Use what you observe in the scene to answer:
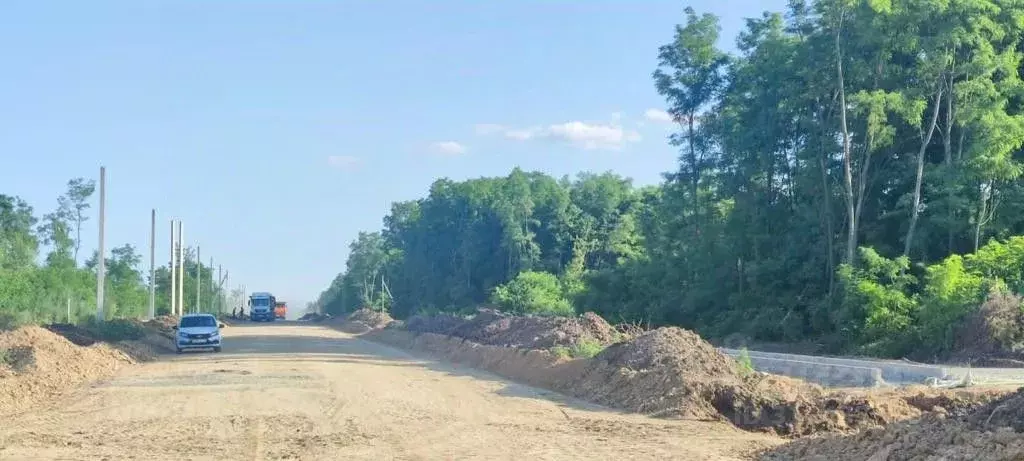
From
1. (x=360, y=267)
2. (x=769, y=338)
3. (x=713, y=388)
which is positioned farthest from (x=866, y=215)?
(x=360, y=267)

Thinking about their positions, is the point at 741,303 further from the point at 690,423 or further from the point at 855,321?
the point at 690,423

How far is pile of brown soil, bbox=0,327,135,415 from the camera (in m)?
21.4

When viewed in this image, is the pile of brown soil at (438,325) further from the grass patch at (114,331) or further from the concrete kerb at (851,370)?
the concrete kerb at (851,370)

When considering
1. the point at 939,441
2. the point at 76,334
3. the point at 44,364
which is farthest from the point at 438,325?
the point at 939,441

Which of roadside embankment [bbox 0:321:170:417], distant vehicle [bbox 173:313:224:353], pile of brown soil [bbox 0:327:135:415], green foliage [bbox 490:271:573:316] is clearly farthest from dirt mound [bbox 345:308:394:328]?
pile of brown soil [bbox 0:327:135:415]

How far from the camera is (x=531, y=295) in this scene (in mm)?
71500

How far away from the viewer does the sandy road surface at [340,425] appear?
14.5 meters

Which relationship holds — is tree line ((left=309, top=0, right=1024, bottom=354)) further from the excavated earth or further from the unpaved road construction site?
the excavated earth

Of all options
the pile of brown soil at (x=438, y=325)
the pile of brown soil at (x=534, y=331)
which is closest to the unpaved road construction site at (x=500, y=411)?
the pile of brown soil at (x=534, y=331)

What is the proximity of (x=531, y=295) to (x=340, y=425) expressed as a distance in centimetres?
5425

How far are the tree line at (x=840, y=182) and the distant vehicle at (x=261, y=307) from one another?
45001 mm

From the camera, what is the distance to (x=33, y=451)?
14.4 metres

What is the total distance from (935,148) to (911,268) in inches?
237

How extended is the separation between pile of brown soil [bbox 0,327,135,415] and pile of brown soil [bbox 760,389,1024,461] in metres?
14.6
